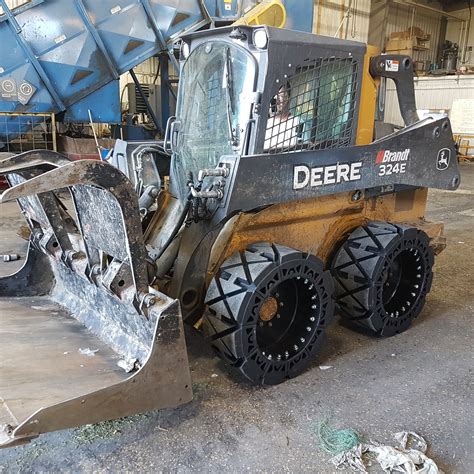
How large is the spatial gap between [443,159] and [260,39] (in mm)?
1801

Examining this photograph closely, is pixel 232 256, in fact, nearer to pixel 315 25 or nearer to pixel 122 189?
pixel 122 189

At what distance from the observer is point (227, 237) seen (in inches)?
116

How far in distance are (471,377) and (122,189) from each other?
8.13 feet

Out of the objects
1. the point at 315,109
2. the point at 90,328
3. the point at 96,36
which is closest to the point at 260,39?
the point at 315,109

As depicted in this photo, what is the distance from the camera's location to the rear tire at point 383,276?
130 inches

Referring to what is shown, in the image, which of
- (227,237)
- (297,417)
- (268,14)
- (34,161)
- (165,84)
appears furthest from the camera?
(165,84)

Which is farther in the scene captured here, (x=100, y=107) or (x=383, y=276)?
(x=100, y=107)

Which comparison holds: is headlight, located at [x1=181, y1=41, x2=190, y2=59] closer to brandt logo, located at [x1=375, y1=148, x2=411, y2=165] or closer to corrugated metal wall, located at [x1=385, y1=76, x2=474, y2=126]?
brandt logo, located at [x1=375, y1=148, x2=411, y2=165]

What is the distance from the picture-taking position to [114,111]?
8.74 meters

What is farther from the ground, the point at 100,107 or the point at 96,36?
the point at 96,36

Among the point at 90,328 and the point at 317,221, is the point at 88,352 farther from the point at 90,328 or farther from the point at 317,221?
the point at 317,221

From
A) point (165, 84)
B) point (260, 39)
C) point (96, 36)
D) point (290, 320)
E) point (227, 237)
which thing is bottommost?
point (290, 320)

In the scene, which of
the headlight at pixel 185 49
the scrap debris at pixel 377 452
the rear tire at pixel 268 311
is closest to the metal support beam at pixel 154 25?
the headlight at pixel 185 49

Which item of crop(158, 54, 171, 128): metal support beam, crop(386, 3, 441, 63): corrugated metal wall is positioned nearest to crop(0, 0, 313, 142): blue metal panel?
crop(158, 54, 171, 128): metal support beam
